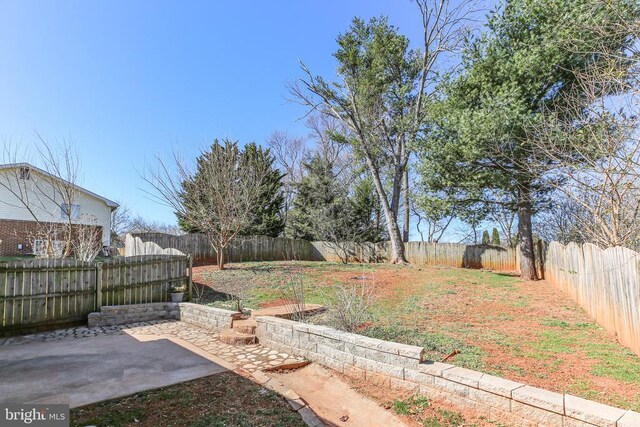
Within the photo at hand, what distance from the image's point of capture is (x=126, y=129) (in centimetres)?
1148

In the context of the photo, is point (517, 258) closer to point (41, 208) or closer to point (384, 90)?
point (384, 90)

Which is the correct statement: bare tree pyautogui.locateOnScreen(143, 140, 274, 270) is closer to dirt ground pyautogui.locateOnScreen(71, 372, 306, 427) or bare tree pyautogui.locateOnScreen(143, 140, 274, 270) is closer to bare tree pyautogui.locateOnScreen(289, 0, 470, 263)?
bare tree pyautogui.locateOnScreen(289, 0, 470, 263)

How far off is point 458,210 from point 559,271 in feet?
12.9

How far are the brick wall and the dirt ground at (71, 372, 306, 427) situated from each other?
19112 millimetres

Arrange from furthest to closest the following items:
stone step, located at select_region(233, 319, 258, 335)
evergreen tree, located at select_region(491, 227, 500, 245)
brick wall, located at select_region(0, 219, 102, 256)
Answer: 1. evergreen tree, located at select_region(491, 227, 500, 245)
2. brick wall, located at select_region(0, 219, 102, 256)
3. stone step, located at select_region(233, 319, 258, 335)

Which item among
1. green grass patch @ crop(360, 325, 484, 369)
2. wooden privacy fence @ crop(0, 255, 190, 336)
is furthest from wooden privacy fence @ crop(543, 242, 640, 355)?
wooden privacy fence @ crop(0, 255, 190, 336)

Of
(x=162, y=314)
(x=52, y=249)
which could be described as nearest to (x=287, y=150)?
(x=52, y=249)

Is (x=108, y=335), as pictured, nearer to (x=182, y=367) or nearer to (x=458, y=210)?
(x=182, y=367)

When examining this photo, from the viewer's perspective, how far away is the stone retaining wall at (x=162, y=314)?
19.5ft

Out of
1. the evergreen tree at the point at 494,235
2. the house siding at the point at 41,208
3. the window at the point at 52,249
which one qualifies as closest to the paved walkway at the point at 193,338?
the window at the point at 52,249

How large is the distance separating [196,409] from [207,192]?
9063mm

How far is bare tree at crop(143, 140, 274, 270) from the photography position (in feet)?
35.8

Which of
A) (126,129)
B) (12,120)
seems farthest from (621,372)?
(126,129)

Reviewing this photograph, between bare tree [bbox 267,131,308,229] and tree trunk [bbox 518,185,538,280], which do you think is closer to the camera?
tree trunk [bbox 518,185,538,280]
